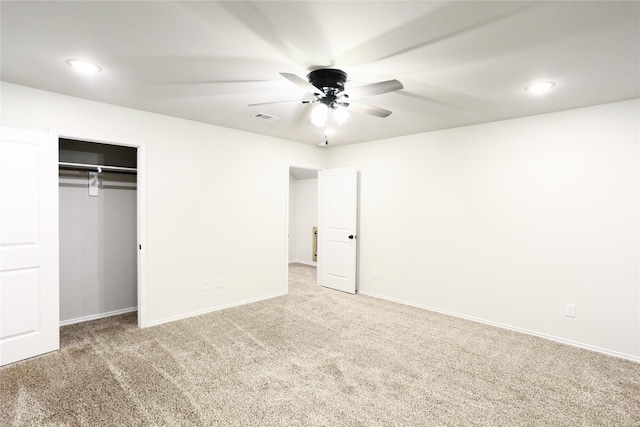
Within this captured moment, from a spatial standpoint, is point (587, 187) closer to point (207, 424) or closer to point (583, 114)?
point (583, 114)

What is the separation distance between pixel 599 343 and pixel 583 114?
228 centimetres

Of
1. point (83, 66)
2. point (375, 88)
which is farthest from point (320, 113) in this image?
point (83, 66)

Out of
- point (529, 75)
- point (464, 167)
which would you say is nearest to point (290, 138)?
point (464, 167)

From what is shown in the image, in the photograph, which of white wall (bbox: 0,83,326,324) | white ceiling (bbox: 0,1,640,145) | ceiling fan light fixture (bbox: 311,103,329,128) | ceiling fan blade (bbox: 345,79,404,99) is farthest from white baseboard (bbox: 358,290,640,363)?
ceiling fan blade (bbox: 345,79,404,99)

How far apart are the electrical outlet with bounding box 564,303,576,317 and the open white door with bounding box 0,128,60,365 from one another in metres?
5.02

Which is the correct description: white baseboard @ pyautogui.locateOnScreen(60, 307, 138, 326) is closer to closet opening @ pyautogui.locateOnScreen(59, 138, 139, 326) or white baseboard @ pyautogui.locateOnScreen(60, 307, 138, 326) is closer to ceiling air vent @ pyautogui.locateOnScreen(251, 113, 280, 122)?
closet opening @ pyautogui.locateOnScreen(59, 138, 139, 326)

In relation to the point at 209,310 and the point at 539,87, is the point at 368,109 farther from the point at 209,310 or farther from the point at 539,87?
the point at 209,310

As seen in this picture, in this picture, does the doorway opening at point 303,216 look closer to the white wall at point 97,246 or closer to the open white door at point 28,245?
the white wall at point 97,246

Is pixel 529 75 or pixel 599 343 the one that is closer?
pixel 529 75

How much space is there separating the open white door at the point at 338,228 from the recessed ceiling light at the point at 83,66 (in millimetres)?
3524

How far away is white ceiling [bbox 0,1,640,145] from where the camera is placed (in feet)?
5.74

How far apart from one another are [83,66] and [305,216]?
566cm

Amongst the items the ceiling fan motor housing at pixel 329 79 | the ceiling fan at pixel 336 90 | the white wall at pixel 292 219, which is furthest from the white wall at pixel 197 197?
the white wall at pixel 292 219

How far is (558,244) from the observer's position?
347 cm
